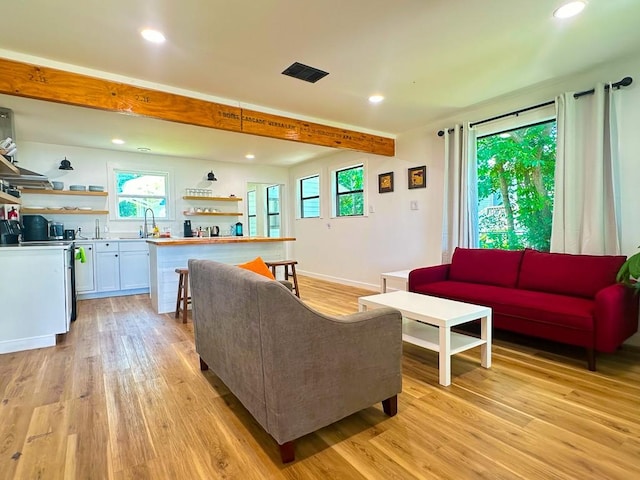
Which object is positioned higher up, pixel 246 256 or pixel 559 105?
pixel 559 105

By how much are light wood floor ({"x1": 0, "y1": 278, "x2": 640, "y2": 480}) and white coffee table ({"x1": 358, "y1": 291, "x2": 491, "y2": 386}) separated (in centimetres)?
20

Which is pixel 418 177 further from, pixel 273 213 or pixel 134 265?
pixel 134 265

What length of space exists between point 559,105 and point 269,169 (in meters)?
5.56

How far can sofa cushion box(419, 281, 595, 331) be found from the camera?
2469mm

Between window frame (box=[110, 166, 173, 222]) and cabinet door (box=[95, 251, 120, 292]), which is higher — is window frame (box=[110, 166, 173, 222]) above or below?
above

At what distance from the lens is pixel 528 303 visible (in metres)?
2.75

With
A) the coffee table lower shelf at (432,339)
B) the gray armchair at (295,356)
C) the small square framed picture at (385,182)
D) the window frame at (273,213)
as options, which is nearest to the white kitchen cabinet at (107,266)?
the window frame at (273,213)

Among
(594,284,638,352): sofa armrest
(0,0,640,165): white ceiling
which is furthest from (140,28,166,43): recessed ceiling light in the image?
(594,284,638,352): sofa armrest

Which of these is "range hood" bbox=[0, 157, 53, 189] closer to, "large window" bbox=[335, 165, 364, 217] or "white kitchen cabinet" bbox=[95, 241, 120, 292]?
"white kitchen cabinet" bbox=[95, 241, 120, 292]

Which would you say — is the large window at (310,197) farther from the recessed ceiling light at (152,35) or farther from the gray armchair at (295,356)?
the gray armchair at (295,356)

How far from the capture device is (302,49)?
2592 millimetres

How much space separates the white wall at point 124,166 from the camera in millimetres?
5270

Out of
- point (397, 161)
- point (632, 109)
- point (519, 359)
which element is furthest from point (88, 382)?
point (632, 109)

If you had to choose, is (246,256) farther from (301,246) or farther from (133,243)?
(301,246)
